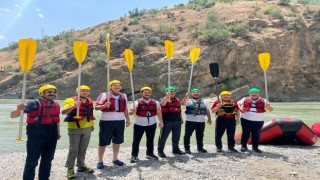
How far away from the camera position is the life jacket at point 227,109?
6508mm

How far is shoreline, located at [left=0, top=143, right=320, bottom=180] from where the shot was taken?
507cm

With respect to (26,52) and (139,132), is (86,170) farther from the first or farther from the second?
(26,52)

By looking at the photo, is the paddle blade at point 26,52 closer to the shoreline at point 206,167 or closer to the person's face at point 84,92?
the person's face at point 84,92

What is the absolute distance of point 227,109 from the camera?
257 inches

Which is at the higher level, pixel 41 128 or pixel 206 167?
pixel 41 128

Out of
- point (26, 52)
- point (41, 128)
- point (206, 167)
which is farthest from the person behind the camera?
point (206, 167)

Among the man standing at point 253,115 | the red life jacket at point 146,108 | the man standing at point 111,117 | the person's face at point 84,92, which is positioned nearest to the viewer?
the person's face at point 84,92

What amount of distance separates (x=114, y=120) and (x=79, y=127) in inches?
25.7

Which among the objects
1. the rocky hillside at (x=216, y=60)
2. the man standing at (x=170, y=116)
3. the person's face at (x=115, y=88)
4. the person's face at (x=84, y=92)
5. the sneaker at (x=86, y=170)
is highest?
the rocky hillside at (x=216, y=60)

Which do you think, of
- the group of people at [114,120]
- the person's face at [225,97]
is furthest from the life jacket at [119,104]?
the person's face at [225,97]

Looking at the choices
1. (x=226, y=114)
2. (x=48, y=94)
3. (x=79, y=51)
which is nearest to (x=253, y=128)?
(x=226, y=114)

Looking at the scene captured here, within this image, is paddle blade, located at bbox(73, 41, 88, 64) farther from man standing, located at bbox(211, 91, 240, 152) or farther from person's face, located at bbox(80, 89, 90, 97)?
man standing, located at bbox(211, 91, 240, 152)

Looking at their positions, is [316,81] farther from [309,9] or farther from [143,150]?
[143,150]

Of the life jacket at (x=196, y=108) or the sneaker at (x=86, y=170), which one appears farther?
the life jacket at (x=196, y=108)
